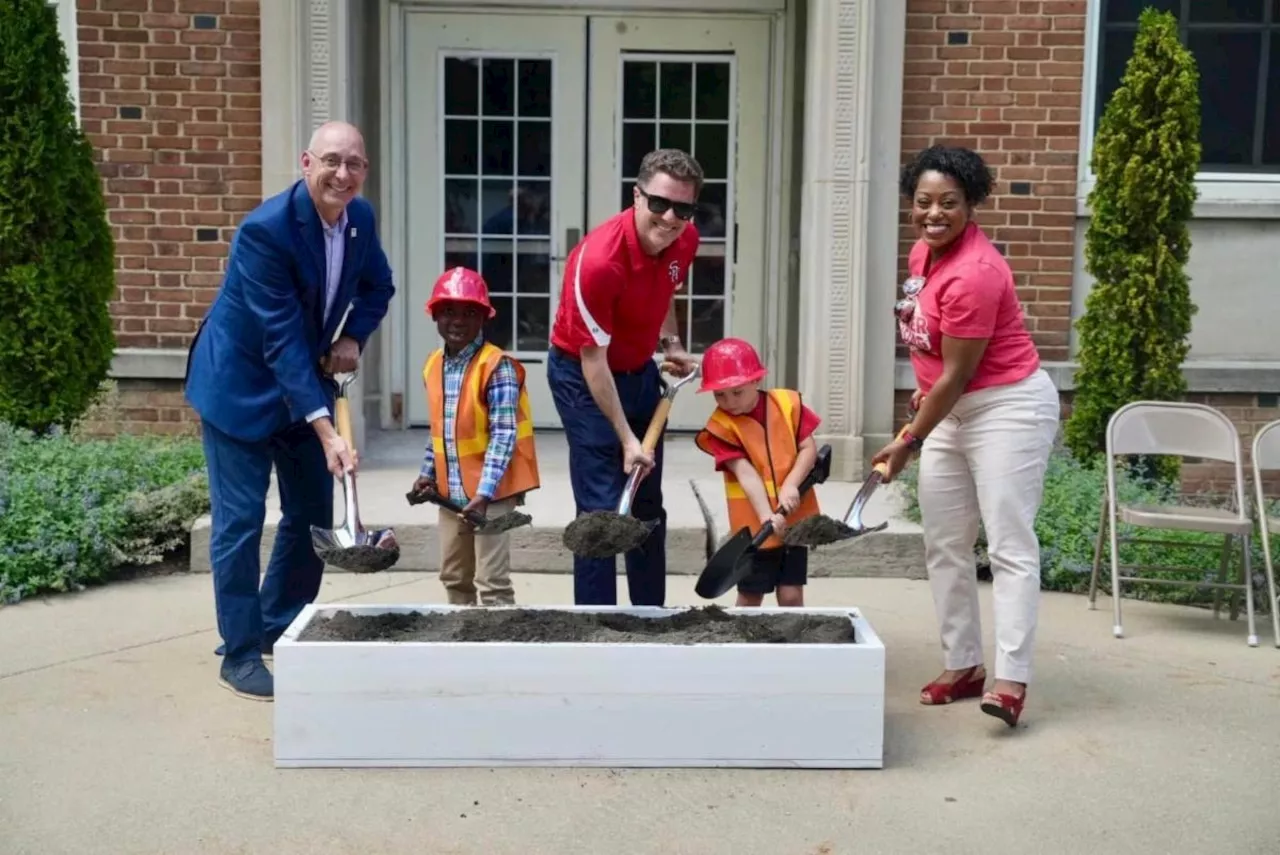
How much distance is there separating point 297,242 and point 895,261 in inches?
160

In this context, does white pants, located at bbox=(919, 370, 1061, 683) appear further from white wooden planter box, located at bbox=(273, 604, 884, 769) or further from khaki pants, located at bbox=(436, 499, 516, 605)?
khaki pants, located at bbox=(436, 499, 516, 605)

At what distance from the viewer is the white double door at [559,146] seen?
827 cm

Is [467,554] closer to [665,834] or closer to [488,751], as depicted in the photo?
[488,751]

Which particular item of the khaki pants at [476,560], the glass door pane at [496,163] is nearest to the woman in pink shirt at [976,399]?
the khaki pants at [476,560]

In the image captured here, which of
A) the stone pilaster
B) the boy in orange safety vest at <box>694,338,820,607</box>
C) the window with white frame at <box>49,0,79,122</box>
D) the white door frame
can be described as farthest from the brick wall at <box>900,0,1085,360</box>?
A: the window with white frame at <box>49,0,79,122</box>

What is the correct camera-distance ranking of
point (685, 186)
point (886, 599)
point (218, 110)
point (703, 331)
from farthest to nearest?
point (703, 331), point (218, 110), point (886, 599), point (685, 186)

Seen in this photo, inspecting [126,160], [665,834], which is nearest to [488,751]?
[665,834]

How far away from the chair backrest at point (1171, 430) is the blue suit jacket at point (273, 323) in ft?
10.6

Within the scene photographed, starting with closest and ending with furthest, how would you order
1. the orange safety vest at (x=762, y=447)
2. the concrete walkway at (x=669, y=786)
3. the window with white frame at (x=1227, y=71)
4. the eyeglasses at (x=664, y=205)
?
the concrete walkway at (x=669, y=786)
the eyeglasses at (x=664, y=205)
the orange safety vest at (x=762, y=447)
the window with white frame at (x=1227, y=71)

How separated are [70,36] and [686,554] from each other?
4.44 metres

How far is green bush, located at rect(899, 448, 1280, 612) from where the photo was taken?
19.7 ft

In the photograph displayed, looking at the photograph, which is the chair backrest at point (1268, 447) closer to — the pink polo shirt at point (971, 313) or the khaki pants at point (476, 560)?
the pink polo shirt at point (971, 313)

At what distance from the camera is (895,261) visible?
7.52 m

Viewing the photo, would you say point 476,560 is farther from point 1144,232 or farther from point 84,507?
point 1144,232
